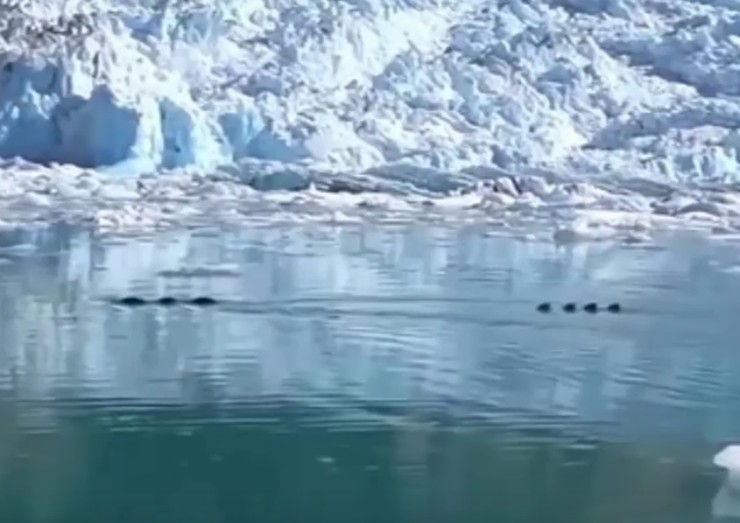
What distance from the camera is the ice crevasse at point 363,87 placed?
1958 cm

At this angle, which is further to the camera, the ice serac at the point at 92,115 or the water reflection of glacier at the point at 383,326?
the ice serac at the point at 92,115

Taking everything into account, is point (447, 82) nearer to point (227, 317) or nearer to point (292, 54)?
point (292, 54)

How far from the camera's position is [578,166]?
815 inches

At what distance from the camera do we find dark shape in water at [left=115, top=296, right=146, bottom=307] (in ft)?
37.8

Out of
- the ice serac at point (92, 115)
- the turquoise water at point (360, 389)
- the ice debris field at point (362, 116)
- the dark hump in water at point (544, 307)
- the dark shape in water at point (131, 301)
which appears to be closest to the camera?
the turquoise water at point (360, 389)

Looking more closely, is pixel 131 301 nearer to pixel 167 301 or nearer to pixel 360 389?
pixel 167 301

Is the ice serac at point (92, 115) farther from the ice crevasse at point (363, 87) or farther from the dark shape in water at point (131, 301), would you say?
the dark shape in water at point (131, 301)

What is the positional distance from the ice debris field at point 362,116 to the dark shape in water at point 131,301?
526cm

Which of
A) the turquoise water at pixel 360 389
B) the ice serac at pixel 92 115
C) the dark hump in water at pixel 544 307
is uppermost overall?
the ice serac at pixel 92 115

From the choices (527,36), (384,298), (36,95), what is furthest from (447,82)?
(384,298)

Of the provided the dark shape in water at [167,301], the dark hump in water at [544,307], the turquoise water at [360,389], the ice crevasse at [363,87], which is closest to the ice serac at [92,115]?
the ice crevasse at [363,87]

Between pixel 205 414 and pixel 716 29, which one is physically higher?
pixel 716 29

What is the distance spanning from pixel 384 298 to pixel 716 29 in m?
12.8

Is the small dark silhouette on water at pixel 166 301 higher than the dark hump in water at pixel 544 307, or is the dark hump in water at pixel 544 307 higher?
the dark hump in water at pixel 544 307
